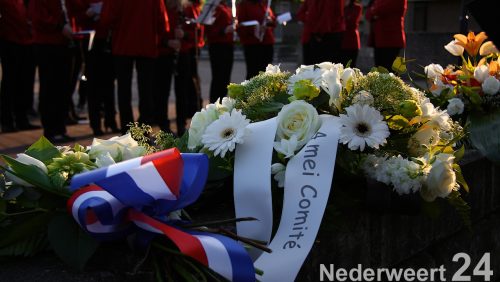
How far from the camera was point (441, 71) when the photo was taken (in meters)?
3.57

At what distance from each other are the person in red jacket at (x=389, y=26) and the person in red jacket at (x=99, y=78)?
10.7 feet

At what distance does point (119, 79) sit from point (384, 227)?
17.5ft

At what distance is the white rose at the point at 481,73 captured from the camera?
3.41 m

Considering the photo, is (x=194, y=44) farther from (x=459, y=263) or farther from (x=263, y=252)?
(x=263, y=252)

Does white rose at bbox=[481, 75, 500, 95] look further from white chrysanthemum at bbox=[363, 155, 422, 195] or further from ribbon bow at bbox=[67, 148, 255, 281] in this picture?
ribbon bow at bbox=[67, 148, 255, 281]

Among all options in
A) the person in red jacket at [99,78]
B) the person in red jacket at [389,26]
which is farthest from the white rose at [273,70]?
the person in red jacket at [389,26]

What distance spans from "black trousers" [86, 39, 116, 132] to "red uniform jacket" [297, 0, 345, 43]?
2482 millimetres

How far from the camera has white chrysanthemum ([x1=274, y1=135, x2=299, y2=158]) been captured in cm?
208

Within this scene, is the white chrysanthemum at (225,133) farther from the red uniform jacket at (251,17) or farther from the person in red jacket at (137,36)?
the red uniform jacket at (251,17)

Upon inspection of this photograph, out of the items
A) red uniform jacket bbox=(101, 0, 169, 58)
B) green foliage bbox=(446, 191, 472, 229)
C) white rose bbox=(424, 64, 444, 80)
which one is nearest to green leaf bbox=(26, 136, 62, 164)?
green foliage bbox=(446, 191, 472, 229)

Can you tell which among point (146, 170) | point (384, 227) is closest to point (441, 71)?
point (384, 227)

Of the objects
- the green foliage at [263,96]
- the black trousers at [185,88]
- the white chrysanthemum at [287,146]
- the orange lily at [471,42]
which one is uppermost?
the orange lily at [471,42]

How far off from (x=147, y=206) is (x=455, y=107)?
189 cm

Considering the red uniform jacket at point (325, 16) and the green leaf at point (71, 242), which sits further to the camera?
the red uniform jacket at point (325, 16)
